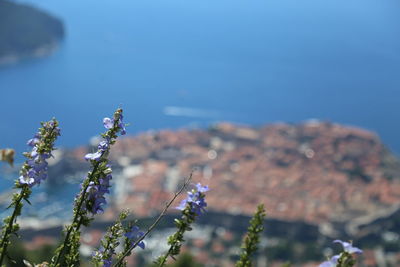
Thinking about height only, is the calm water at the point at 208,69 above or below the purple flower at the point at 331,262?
above

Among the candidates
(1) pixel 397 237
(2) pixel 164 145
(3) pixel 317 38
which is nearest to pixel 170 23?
(3) pixel 317 38

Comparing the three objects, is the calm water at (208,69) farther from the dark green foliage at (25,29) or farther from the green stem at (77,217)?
the green stem at (77,217)

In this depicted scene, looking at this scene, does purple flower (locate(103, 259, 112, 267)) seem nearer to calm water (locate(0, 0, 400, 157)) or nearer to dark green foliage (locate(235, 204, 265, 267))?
dark green foliage (locate(235, 204, 265, 267))

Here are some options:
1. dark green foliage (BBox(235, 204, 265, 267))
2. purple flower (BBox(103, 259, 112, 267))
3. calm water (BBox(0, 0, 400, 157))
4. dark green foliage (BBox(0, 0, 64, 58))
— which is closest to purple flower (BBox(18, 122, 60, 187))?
purple flower (BBox(103, 259, 112, 267))

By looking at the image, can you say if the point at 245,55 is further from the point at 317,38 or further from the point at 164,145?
the point at 164,145

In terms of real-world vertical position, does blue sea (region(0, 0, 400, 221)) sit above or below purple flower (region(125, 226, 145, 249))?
above

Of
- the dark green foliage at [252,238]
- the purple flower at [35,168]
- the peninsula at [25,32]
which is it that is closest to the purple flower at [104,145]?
the purple flower at [35,168]
